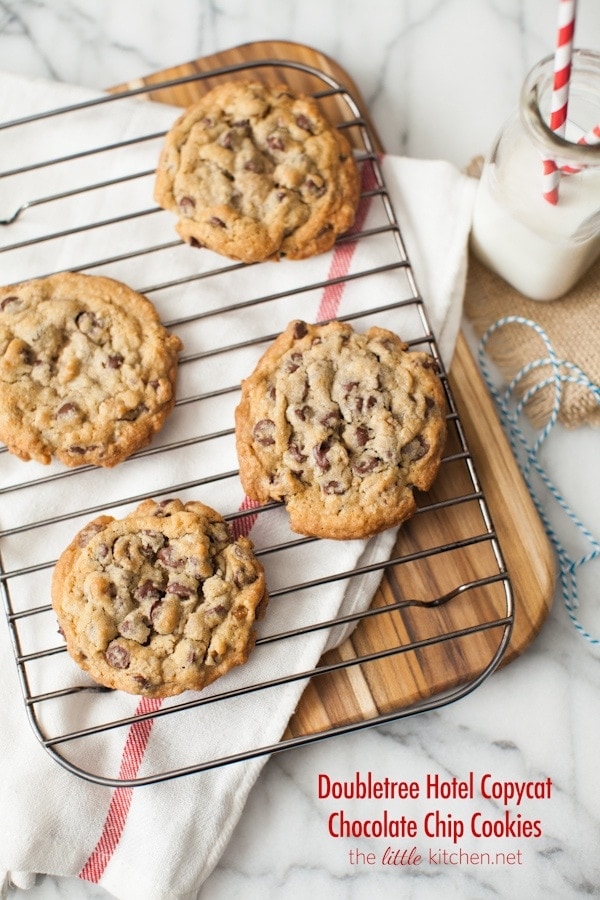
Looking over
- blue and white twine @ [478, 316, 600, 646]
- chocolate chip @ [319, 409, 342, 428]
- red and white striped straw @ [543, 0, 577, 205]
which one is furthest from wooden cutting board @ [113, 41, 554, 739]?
red and white striped straw @ [543, 0, 577, 205]

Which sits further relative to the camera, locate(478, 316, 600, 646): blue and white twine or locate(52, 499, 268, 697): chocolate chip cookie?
locate(478, 316, 600, 646): blue and white twine

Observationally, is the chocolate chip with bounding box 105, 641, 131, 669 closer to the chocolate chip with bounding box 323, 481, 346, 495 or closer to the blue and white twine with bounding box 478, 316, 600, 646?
the chocolate chip with bounding box 323, 481, 346, 495

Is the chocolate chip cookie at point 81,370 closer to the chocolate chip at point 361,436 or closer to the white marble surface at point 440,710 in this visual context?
the chocolate chip at point 361,436

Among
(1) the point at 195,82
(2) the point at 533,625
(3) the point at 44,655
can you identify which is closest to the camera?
(3) the point at 44,655

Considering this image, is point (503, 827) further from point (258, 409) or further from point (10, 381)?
point (10, 381)

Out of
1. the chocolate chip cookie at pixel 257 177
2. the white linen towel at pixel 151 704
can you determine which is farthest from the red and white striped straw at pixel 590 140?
the chocolate chip cookie at pixel 257 177

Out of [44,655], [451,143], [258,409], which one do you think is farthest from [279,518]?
[451,143]

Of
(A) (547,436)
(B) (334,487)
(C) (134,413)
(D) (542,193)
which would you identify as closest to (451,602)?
(B) (334,487)
